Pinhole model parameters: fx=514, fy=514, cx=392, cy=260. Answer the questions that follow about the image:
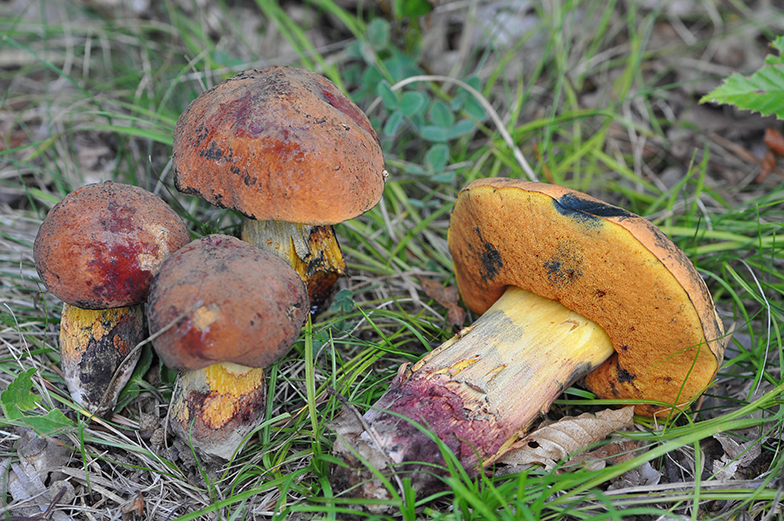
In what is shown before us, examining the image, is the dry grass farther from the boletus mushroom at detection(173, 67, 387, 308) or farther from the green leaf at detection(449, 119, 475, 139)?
the boletus mushroom at detection(173, 67, 387, 308)

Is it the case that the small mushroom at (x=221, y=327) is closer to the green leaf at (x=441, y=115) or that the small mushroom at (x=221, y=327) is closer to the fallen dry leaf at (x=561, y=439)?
the fallen dry leaf at (x=561, y=439)

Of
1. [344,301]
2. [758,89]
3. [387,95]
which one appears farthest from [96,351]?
[758,89]

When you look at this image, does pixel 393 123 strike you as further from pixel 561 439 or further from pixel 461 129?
pixel 561 439

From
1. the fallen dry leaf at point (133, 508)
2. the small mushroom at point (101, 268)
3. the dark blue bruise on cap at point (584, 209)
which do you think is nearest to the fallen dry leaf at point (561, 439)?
the dark blue bruise on cap at point (584, 209)

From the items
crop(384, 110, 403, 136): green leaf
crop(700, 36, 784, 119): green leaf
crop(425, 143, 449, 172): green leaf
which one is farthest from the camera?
crop(425, 143, 449, 172): green leaf

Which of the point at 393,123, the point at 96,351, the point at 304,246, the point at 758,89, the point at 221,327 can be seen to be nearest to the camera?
the point at 221,327

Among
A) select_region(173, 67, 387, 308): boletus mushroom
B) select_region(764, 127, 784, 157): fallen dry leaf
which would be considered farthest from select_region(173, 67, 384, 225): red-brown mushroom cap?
select_region(764, 127, 784, 157): fallen dry leaf

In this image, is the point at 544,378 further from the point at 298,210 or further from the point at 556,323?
the point at 298,210

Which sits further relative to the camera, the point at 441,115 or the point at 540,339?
the point at 441,115
